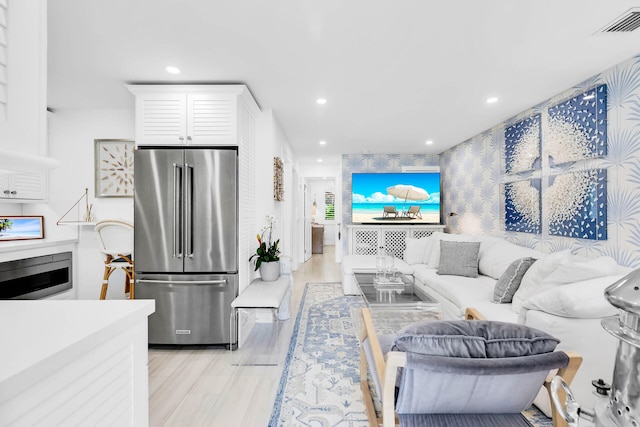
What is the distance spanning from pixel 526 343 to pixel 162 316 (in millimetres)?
2817

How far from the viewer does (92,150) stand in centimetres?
356

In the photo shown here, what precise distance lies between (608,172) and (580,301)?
5.02ft

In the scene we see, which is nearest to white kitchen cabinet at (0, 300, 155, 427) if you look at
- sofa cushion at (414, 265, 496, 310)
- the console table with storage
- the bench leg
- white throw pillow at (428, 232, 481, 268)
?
the bench leg

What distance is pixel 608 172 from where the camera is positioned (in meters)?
2.57

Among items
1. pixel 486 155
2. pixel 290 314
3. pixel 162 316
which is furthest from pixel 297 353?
pixel 486 155


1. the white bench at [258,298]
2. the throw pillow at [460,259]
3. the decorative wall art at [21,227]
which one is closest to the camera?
the white bench at [258,298]

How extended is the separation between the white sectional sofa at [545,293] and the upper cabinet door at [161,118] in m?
3.07

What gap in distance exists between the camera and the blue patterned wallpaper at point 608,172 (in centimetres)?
237

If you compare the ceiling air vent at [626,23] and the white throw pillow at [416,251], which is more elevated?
the ceiling air vent at [626,23]

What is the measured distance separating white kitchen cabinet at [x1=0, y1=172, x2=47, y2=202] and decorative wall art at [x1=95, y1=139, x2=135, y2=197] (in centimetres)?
54

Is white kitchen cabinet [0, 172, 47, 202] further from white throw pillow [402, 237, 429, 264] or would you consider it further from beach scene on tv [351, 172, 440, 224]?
white throw pillow [402, 237, 429, 264]

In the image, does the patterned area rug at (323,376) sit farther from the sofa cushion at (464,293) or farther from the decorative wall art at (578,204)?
the decorative wall art at (578,204)

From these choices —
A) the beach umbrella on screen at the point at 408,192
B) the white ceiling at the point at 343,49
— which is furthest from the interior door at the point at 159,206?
the beach umbrella on screen at the point at 408,192

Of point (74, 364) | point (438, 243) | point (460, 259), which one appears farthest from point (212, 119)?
point (438, 243)
